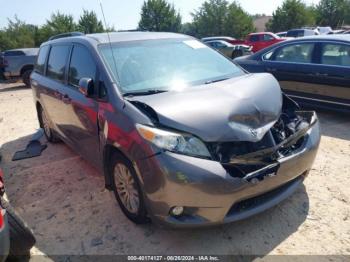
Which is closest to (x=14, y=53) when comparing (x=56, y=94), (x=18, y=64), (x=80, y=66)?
(x=18, y=64)

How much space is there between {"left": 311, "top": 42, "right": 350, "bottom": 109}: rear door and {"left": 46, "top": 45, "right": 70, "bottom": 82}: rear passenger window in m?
4.13

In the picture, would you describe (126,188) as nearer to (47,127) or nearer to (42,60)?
(47,127)

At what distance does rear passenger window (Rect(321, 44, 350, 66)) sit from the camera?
219 inches

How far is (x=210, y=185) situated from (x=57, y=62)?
10.6 ft

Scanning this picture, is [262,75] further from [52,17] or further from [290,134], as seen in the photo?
[52,17]

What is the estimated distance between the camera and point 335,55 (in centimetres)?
575

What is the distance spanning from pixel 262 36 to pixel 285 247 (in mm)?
21054

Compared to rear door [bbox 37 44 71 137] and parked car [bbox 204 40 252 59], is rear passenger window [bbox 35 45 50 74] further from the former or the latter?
parked car [bbox 204 40 252 59]

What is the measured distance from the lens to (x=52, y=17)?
33688 mm

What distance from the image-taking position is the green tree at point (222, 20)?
44.9 meters

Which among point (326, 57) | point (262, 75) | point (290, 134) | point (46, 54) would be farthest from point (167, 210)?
point (326, 57)

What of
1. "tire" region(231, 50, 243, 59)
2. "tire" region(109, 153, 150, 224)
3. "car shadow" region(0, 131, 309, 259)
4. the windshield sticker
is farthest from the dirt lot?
"tire" region(231, 50, 243, 59)

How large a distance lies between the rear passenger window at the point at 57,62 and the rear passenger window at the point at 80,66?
324 mm

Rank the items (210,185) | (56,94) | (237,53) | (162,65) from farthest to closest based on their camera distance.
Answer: (237,53)
(56,94)
(162,65)
(210,185)
